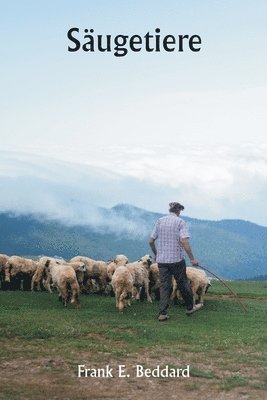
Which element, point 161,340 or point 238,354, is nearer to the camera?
point 238,354

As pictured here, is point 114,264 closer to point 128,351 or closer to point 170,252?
point 170,252

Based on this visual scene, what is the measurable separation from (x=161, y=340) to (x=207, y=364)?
211 centimetres

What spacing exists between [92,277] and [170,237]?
9040mm

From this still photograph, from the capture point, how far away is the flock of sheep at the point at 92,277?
17594 millimetres

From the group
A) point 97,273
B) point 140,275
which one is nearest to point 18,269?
point 97,273

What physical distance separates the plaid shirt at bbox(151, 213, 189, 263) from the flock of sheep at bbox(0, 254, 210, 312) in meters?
2.34

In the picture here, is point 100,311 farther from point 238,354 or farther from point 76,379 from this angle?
point 76,379

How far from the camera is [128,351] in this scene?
1105 cm

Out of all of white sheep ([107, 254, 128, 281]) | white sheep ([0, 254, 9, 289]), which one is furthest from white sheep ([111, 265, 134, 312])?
white sheep ([0, 254, 9, 289])

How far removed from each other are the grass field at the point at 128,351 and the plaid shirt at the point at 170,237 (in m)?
1.73

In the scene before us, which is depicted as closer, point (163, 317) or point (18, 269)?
point (163, 317)

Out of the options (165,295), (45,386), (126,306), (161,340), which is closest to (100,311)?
(126,306)

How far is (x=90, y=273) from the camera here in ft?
77.2

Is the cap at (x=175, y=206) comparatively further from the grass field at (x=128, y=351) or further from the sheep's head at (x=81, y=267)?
the sheep's head at (x=81, y=267)
